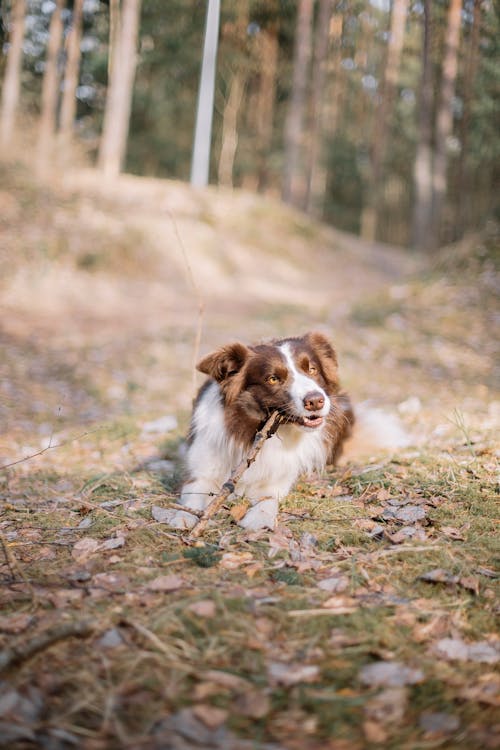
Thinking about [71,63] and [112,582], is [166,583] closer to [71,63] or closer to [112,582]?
[112,582]

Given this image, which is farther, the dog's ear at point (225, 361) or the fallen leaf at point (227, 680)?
the dog's ear at point (225, 361)

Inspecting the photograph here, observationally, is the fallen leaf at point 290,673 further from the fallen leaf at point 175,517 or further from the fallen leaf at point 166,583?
the fallen leaf at point 175,517

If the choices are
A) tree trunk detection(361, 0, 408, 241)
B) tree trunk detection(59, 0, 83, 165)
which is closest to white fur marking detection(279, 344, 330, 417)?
tree trunk detection(59, 0, 83, 165)

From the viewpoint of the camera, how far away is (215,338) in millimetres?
9797

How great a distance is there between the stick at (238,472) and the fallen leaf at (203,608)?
0.76 m

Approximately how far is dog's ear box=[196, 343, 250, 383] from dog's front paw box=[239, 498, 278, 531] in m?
0.93

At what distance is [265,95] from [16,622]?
115 ft

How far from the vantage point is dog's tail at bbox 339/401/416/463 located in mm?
5052

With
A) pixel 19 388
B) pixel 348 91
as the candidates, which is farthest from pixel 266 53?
pixel 19 388

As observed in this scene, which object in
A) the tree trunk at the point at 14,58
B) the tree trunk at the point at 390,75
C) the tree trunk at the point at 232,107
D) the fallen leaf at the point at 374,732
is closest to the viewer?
the fallen leaf at the point at 374,732

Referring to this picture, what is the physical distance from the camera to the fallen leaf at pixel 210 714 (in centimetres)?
194

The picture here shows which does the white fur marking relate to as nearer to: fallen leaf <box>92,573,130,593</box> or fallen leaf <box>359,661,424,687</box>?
fallen leaf <box>92,573,130,593</box>

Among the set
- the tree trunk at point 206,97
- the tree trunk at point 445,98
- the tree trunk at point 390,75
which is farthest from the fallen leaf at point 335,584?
the tree trunk at point 390,75

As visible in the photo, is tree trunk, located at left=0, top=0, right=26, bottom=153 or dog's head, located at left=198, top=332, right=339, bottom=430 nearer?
dog's head, located at left=198, top=332, right=339, bottom=430
